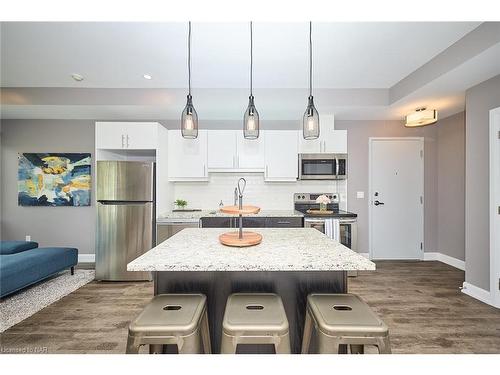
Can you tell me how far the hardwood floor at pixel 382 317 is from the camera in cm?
201

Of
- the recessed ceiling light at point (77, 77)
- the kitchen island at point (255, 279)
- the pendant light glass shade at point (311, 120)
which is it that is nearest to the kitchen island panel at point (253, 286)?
the kitchen island at point (255, 279)

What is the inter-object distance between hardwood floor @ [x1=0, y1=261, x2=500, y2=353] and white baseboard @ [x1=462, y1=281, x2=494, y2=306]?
8 cm

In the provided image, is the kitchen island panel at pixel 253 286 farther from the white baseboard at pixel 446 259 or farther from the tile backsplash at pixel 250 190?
the white baseboard at pixel 446 259

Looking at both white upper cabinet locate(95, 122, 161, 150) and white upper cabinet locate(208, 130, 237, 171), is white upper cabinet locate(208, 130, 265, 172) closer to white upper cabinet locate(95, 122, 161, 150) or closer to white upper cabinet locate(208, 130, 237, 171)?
white upper cabinet locate(208, 130, 237, 171)

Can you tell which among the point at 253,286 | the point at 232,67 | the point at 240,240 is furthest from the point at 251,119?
the point at 232,67

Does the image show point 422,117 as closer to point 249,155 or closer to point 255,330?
point 249,155

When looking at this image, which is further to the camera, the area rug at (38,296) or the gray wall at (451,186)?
the gray wall at (451,186)

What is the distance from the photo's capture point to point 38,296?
9.61 ft

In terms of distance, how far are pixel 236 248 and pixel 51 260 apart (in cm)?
305

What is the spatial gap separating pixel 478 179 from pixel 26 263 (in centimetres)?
536

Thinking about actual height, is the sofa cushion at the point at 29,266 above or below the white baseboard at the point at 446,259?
above

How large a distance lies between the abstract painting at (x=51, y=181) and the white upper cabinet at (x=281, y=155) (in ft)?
10.2

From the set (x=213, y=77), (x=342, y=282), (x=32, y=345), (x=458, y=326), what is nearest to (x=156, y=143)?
(x=213, y=77)

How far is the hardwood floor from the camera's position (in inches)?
79.0
